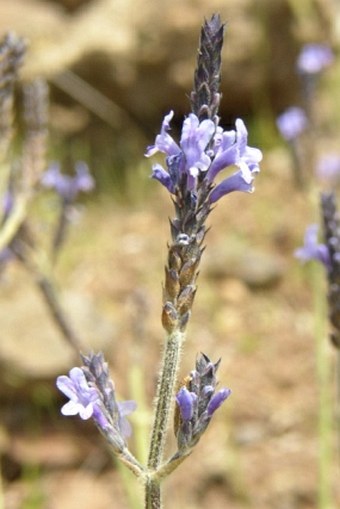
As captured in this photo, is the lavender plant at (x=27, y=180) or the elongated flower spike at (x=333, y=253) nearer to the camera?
the elongated flower spike at (x=333, y=253)

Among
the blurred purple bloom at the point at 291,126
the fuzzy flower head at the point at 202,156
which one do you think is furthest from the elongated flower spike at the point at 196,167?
the blurred purple bloom at the point at 291,126

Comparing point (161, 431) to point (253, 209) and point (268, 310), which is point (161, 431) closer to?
point (268, 310)

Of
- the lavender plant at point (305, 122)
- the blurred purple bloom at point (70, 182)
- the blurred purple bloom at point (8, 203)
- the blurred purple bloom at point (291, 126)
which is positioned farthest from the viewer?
the blurred purple bloom at point (291, 126)

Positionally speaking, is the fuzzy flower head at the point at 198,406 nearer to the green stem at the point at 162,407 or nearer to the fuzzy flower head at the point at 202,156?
the green stem at the point at 162,407

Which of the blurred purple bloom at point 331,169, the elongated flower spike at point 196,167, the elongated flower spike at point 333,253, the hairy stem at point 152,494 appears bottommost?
the hairy stem at point 152,494

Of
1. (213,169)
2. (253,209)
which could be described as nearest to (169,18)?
(253,209)

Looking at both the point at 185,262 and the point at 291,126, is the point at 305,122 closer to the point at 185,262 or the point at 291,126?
the point at 291,126

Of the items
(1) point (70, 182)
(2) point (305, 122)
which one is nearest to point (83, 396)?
(1) point (70, 182)
